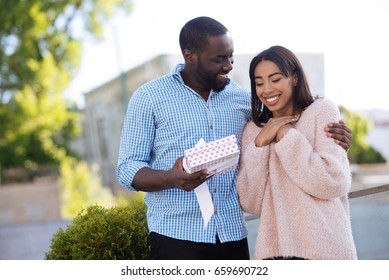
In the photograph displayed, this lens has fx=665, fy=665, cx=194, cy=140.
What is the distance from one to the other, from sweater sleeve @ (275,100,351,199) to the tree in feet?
40.7

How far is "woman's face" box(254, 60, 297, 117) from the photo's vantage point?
258cm

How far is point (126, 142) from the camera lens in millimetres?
2688

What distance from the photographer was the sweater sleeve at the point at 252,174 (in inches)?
101

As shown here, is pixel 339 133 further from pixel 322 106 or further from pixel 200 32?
pixel 200 32

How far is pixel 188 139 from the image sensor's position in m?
2.70

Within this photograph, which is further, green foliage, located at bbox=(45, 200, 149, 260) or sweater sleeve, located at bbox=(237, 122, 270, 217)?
green foliage, located at bbox=(45, 200, 149, 260)

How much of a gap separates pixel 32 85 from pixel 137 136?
1268 cm

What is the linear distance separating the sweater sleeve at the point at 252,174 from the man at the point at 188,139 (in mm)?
80

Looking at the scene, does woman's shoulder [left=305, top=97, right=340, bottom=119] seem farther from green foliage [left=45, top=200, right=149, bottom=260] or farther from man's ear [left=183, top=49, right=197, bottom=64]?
green foliage [left=45, top=200, right=149, bottom=260]

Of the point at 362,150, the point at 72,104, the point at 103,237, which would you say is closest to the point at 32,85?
the point at 72,104

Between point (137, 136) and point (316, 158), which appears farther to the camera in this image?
point (137, 136)

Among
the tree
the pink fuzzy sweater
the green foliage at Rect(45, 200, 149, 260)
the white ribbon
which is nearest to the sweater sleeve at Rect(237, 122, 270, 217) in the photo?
the pink fuzzy sweater

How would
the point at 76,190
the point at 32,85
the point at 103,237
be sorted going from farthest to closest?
the point at 32,85 < the point at 76,190 < the point at 103,237

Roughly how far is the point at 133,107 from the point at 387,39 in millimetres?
1998
